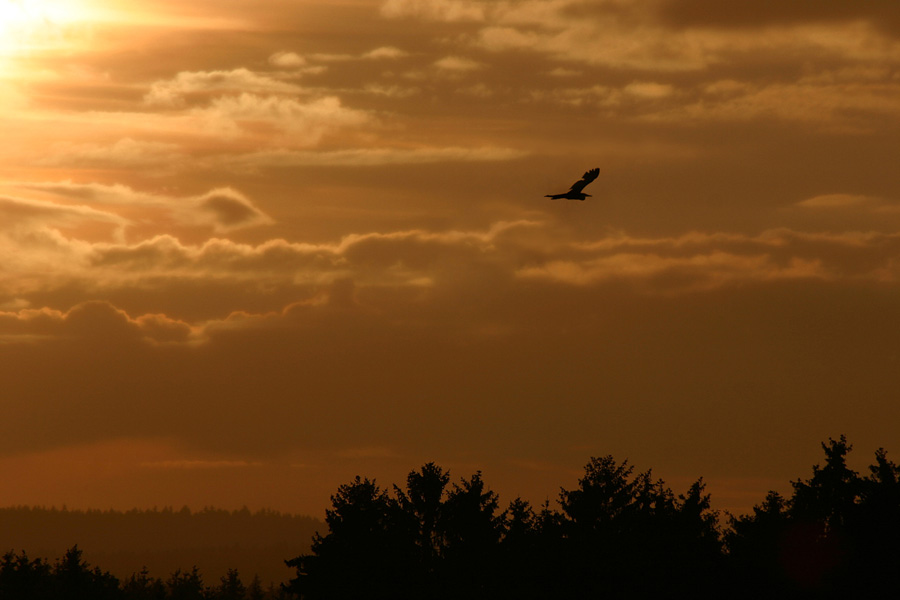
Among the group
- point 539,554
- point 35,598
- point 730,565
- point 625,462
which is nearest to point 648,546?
point 730,565

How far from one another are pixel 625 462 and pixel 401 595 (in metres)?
14.1

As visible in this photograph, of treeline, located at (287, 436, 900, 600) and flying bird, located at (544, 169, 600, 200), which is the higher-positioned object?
flying bird, located at (544, 169, 600, 200)

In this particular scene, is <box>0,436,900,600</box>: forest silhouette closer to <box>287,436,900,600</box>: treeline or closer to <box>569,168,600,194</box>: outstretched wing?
<box>287,436,900,600</box>: treeline

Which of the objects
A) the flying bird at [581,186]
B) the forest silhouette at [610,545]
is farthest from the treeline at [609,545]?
the flying bird at [581,186]

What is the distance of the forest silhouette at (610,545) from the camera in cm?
4616

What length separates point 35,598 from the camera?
91.3 m

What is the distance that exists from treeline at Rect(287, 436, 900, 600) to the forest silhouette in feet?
0.23

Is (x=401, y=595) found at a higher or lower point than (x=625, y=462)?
lower

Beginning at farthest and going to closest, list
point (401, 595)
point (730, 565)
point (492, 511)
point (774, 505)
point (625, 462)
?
1. point (774, 505)
2. point (492, 511)
3. point (625, 462)
4. point (401, 595)
5. point (730, 565)

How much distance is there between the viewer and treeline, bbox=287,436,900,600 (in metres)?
46.1

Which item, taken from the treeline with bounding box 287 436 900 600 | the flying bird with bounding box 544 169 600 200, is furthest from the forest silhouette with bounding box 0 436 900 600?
the flying bird with bounding box 544 169 600 200

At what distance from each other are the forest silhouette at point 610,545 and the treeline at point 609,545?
0.23 feet

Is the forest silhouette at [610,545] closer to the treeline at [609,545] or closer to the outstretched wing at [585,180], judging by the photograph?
the treeline at [609,545]

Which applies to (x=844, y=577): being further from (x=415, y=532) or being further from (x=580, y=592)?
(x=415, y=532)
